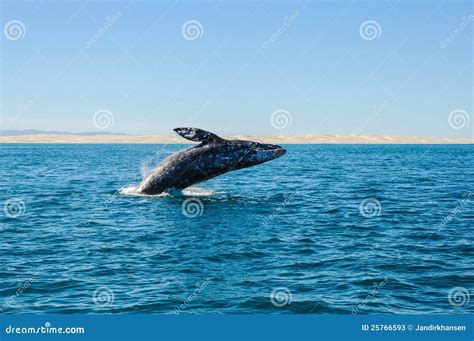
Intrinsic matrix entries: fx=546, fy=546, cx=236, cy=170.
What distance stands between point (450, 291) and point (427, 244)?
4539 millimetres

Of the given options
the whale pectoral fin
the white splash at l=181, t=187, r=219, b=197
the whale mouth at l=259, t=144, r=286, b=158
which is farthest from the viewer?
the white splash at l=181, t=187, r=219, b=197

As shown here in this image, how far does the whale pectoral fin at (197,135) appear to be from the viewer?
19.6 metres

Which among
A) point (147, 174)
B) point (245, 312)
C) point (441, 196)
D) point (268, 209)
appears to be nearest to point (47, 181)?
point (147, 174)

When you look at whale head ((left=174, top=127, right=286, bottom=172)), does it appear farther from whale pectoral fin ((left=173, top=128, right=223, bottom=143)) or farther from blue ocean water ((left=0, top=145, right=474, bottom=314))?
blue ocean water ((left=0, top=145, right=474, bottom=314))

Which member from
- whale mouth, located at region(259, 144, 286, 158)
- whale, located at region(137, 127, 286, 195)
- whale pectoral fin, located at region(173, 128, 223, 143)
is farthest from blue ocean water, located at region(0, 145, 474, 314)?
whale pectoral fin, located at region(173, 128, 223, 143)

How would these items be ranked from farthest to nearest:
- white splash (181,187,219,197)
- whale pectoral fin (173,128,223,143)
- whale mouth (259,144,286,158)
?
white splash (181,187,219,197) < whale mouth (259,144,286,158) < whale pectoral fin (173,128,223,143)

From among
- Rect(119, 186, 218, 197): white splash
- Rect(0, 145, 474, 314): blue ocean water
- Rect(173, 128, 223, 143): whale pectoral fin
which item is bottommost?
Rect(0, 145, 474, 314): blue ocean water

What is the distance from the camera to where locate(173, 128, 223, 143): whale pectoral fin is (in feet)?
64.2

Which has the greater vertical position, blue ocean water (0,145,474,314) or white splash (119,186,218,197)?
white splash (119,186,218,197)

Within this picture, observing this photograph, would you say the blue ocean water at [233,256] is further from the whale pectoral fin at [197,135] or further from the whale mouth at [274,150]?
the whale pectoral fin at [197,135]

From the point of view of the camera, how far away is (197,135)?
68.0 ft

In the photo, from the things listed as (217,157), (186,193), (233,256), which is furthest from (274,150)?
(233,256)

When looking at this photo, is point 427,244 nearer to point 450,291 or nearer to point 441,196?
point 450,291

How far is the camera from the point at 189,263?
1362 cm
